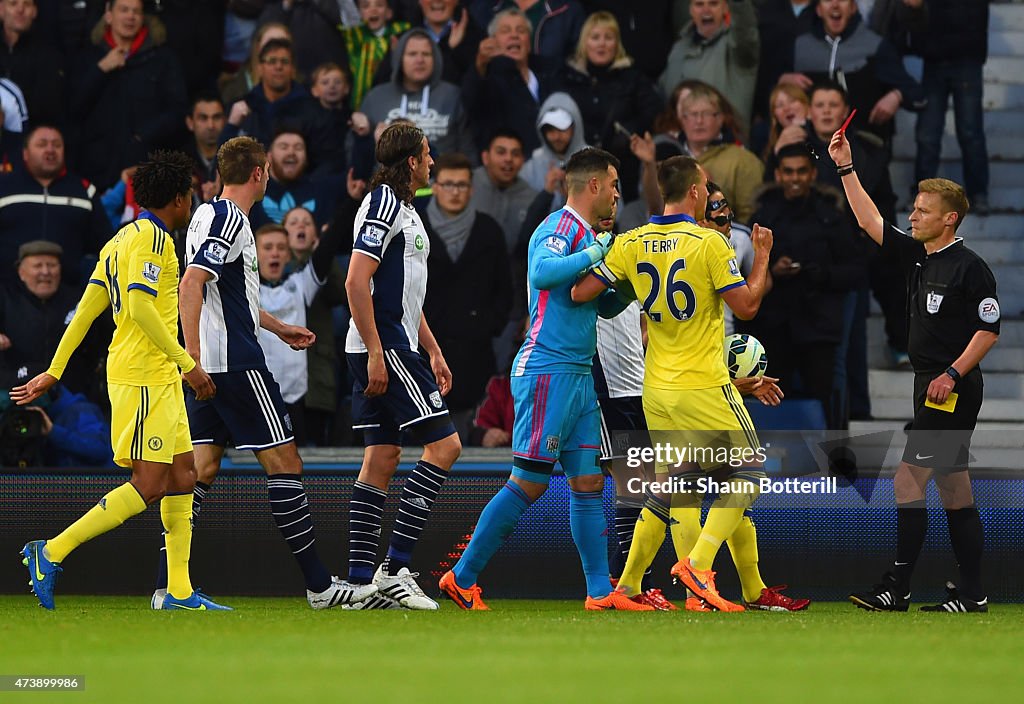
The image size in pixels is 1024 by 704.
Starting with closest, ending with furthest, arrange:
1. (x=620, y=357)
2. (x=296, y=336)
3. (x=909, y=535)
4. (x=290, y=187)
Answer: (x=909, y=535)
(x=296, y=336)
(x=620, y=357)
(x=290, y=187)

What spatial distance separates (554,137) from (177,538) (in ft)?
18.8

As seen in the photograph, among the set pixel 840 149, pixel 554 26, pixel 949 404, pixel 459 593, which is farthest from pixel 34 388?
pixel 554 26

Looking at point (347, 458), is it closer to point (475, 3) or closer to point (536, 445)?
point (536, 445)

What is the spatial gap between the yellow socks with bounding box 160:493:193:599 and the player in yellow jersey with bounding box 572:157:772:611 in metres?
2.24

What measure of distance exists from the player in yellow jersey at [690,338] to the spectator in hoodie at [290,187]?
5062 millimetres

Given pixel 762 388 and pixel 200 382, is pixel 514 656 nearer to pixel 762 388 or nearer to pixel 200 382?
pixel 200 382

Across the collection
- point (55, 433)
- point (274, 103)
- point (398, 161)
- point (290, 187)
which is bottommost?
point (55, 433)

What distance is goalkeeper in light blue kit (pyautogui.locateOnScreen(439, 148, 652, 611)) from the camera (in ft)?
25.4

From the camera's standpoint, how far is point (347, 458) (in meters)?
11.2

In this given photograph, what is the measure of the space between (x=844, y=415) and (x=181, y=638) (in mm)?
6410

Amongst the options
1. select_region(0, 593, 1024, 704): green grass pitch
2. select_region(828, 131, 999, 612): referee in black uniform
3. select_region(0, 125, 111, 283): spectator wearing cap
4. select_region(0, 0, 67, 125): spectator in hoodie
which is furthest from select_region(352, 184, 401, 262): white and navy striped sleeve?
select_region(0, 0, 67, 125): spectator in hoodie

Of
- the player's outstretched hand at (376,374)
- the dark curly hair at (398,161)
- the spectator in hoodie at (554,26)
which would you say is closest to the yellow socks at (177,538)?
the player's outstretched hand at (376,374)

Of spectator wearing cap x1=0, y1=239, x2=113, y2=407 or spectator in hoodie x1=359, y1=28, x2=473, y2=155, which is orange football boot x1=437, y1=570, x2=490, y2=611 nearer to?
spectator wearing cap x1=0, y1=239, x2=113, y2=407

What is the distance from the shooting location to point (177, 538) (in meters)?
8.02
